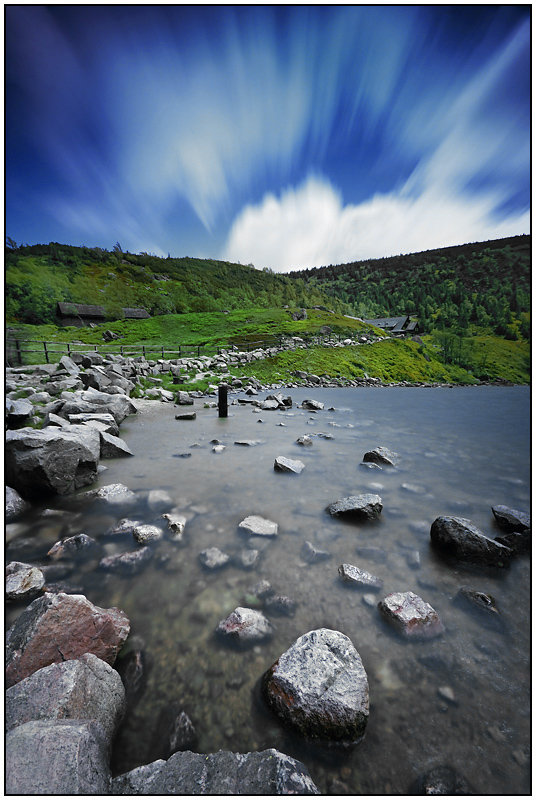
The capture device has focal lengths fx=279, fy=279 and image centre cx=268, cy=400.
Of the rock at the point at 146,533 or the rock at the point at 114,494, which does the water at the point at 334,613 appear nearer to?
the rock at the point at 146,533

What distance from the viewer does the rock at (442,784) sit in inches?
66.6

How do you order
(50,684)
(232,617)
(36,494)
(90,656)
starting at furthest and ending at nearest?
(36,494) → (232,617) → (90,656) → (50,684)

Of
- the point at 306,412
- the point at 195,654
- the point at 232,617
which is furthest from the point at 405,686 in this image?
the point at 306,412

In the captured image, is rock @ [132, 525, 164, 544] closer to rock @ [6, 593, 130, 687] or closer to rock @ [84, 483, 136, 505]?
rock @ [84, 483, 136, 505]

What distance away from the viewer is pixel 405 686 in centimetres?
223

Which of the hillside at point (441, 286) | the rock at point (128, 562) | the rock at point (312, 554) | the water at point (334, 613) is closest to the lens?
the water at point (334, 613)

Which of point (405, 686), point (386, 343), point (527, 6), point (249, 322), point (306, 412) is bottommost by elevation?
point (405, 686)

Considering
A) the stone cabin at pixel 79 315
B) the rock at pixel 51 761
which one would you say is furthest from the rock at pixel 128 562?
the stone cabin at pixel 79 315

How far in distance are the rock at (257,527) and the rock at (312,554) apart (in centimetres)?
55

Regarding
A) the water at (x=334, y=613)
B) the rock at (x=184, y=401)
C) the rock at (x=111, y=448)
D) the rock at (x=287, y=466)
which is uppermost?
the rock at (x=184, y=401)

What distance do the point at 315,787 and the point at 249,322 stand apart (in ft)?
186

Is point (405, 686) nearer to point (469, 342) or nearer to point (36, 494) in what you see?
point (36, 494)

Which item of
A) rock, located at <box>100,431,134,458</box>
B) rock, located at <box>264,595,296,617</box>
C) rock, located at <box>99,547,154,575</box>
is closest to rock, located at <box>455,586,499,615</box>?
rock, located at <box>264,595,296,617</box>

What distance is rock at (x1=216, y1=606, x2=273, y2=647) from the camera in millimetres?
2594
